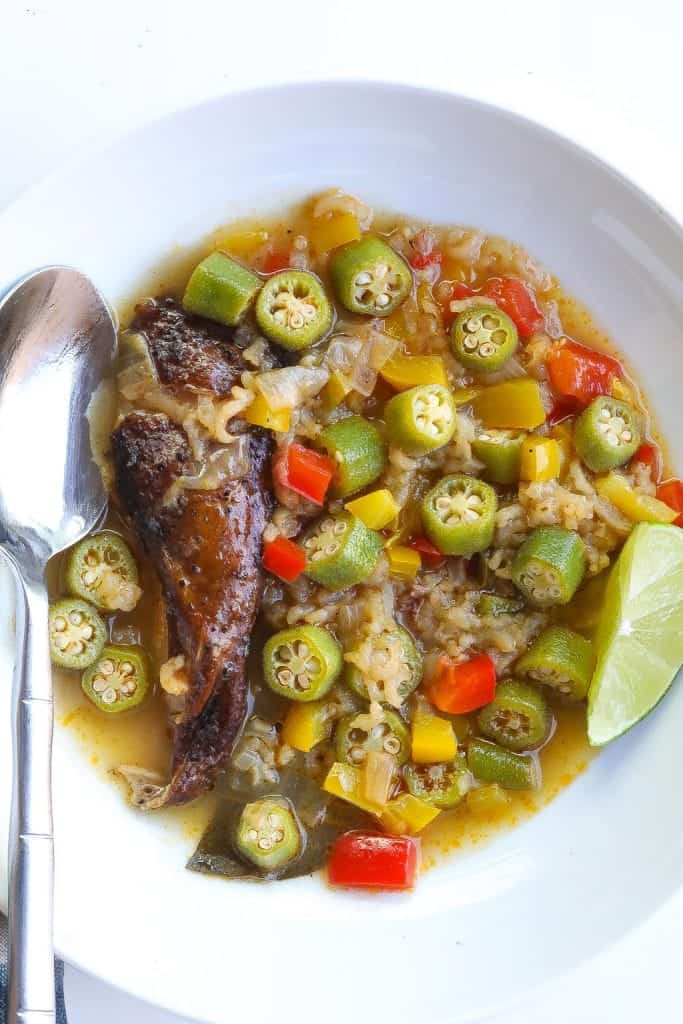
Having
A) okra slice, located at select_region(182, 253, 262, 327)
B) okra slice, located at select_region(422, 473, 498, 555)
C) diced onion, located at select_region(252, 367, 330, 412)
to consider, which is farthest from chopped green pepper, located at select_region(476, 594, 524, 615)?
okra slice, located at select_region(182, 253, 262, 327)

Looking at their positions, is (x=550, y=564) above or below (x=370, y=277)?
below

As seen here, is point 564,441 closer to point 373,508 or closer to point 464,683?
point 373,508

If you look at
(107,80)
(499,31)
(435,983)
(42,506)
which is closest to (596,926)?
(435,983)

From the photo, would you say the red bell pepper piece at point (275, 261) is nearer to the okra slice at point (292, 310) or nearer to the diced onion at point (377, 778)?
the okra slice at point (292, 310)

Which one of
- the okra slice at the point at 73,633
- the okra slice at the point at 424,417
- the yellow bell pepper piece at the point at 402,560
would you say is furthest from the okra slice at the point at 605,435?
the okra slice at the point at 73,633

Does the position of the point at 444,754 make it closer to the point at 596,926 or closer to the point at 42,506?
the point at 596,926

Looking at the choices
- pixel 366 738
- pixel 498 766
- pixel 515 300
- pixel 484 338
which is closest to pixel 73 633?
pixel 366 738
